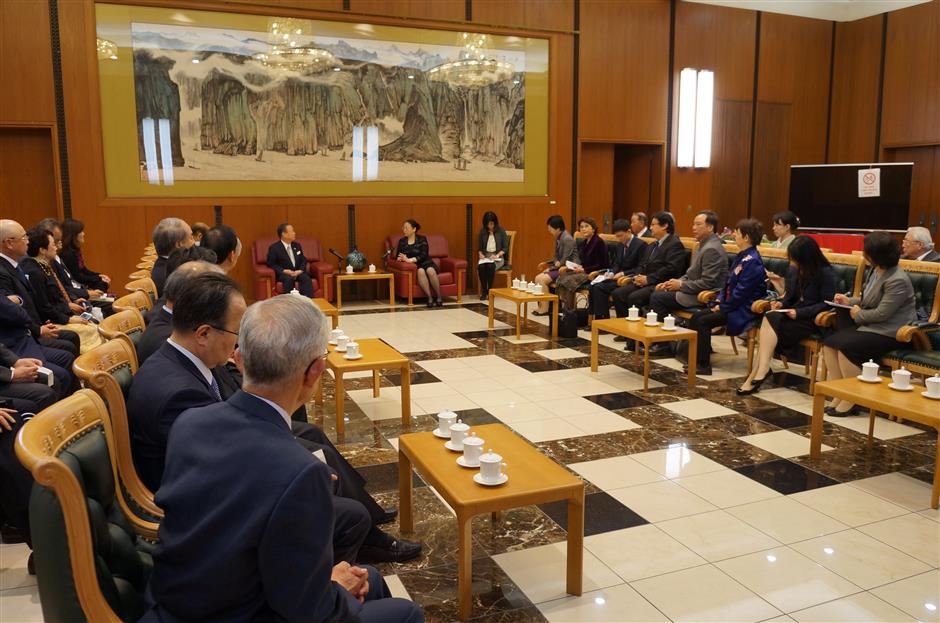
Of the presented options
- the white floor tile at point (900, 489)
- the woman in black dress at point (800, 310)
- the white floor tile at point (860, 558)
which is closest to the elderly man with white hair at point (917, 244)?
the woman in black dress at point (800, 310)

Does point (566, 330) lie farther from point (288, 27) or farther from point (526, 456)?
point (288, 27)

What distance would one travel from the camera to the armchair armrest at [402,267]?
1008 cm

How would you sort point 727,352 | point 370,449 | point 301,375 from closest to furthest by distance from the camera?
point 301,375 < point 370,449 < point 727,352

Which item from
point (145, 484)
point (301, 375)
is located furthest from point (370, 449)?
point (301, 375)

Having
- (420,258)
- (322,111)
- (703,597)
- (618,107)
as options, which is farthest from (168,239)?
(618,107)

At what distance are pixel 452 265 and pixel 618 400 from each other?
5339 millimetres

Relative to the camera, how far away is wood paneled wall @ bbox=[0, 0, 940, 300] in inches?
360

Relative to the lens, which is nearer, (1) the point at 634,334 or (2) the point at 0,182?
(1) the point at 634,334

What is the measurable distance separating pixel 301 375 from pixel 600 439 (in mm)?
3307

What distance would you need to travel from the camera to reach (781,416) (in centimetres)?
516

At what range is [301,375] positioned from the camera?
1.68 m

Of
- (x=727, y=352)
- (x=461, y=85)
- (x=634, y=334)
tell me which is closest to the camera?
(x=634, y=334)

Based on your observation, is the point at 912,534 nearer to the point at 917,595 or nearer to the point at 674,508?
the point at 917,595

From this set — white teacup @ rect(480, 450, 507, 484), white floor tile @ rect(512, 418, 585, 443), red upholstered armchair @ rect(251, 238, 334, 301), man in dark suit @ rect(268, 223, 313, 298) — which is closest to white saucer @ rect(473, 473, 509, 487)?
white teacup @ rect(480, 450, 507, 484)
